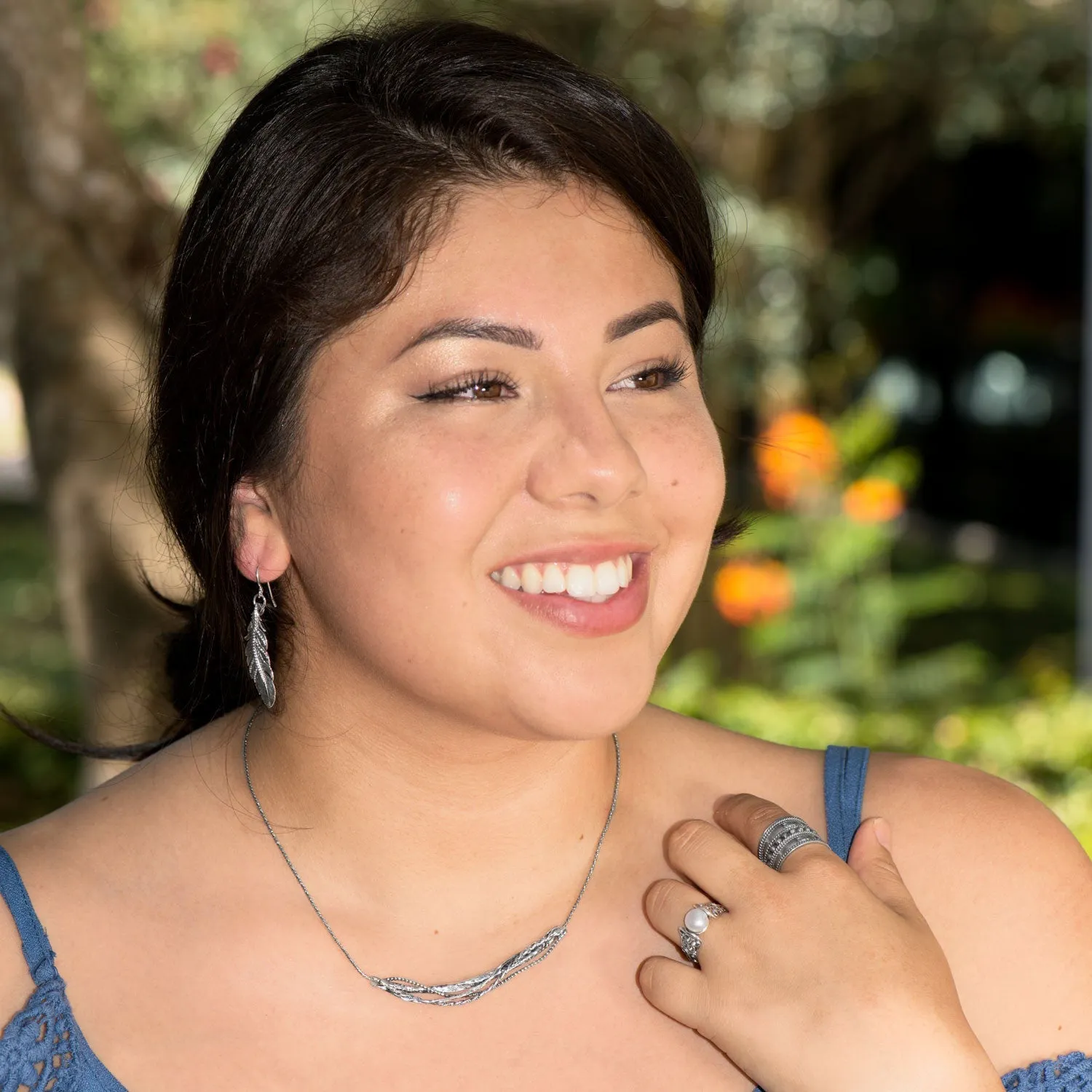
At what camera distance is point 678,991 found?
1.93m

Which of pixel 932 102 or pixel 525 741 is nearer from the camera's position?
pixel 525 741

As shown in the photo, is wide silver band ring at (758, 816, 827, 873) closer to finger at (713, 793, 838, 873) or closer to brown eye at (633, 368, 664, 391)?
finger at (713, 793, 838, 873)

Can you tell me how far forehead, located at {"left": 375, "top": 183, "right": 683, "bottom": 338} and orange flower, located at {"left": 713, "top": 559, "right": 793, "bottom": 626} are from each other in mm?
3019

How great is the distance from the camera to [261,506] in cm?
202

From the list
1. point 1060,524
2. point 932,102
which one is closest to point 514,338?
point 932,102

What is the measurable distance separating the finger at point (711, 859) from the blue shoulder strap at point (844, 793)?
0.16 meters

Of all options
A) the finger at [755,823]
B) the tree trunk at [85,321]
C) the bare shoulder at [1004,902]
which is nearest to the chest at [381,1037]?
the finger at [755,823]

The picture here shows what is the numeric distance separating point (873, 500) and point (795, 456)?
0.43m

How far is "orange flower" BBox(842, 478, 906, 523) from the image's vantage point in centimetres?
500

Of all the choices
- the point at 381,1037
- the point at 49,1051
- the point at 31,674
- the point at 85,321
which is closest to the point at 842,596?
the point at 85,321

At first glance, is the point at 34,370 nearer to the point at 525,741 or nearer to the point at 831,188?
the point at 525,741

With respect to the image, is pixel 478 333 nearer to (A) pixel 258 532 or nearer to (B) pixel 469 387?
(B) pixel 469 387

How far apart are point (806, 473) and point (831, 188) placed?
497 cm

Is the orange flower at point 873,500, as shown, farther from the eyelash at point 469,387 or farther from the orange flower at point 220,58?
the eyelash at point 469,387
